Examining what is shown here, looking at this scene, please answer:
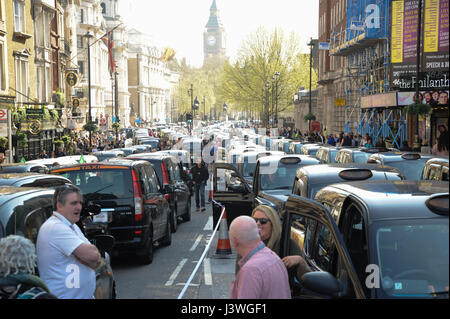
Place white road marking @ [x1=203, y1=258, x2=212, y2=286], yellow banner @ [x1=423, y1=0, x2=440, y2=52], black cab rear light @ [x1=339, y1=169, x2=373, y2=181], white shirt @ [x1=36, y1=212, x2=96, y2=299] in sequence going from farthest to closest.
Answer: yellow banner @ [x1=423, y1=0, x2=440, y2=52]
white road marking @ [x1=203, y1=258, x2=212, y2=286]
black cab rear light @ [x1=339, y1=169, x2=373, y2=181]
white shirt @ [x1=36, y1=212, x2=96, y2=299]

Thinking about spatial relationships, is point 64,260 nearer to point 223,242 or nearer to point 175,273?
point 175,273

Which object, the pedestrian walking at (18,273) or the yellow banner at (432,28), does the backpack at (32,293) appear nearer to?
the pedestrian walking at (18,273)

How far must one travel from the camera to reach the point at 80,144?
146 feet

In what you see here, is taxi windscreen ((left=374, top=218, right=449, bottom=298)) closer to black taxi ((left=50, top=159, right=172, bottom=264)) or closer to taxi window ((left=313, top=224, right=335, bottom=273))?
taxi window ((left=313, top=224, right=335, bottom=273))

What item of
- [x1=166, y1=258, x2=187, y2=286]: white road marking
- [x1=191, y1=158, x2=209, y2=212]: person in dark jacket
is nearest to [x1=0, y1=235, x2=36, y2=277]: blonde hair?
[x1=166, y1=258, x2=187, y2=286]: white road marking

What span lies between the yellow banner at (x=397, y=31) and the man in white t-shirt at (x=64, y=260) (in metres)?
28.0

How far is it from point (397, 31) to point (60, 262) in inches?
1138

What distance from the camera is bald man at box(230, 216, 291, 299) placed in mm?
4121

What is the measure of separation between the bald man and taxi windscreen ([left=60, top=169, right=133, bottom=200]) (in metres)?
7.32

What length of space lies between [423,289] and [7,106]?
3436cm

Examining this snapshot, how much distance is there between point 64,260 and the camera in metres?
5.25

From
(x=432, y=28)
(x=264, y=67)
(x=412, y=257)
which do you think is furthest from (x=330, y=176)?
(x=264, y=67)

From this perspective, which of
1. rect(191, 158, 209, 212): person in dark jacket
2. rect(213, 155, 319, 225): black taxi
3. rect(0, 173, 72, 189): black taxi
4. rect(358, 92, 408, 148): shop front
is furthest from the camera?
rect(358, 92, 408, 148): shop front
